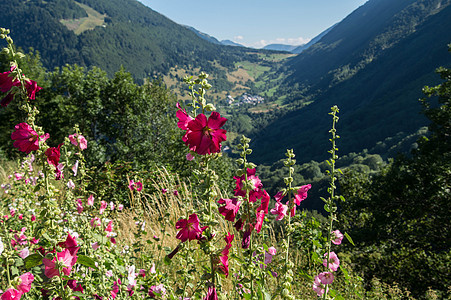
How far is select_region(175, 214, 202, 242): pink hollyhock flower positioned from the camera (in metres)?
1.07

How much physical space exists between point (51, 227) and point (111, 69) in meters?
176

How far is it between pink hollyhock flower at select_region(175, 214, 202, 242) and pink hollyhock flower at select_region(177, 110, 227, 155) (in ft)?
0.95

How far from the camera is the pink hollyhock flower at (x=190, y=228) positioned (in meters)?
1.07

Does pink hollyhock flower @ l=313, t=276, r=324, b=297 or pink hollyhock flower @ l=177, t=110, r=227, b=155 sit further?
pink hollyhock flower @ l=313, t=276, r=324, b=297

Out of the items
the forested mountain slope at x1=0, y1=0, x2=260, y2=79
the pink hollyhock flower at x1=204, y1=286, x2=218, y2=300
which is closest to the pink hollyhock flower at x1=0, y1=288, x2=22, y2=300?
the pink hollyhock flower at x1=204, y1=286, x2=218, y2=300

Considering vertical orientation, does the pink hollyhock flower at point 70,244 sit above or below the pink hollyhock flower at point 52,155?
below

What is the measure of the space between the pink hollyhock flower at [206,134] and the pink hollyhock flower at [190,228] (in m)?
0.29

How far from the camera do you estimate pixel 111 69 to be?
15538 cm

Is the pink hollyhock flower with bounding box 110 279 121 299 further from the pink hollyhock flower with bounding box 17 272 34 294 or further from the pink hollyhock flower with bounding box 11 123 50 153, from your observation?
the pink hollyhock flower with bounding box 11 123 50 153

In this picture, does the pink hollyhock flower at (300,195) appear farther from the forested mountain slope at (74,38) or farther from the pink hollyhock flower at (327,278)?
the forested mountain slope at (74,38)

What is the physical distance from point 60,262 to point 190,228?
524 mm

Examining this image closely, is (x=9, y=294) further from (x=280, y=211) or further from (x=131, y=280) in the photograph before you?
(x=280, y=211)

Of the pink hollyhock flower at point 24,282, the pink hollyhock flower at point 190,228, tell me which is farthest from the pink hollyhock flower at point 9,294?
the pink hollyhock flower at point 190,228

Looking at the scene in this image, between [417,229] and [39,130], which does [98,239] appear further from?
[417,229]
